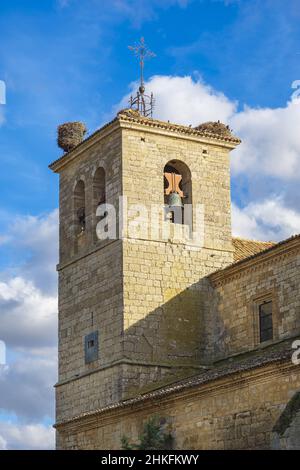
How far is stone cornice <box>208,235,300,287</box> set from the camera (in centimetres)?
2556

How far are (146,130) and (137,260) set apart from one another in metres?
3.29

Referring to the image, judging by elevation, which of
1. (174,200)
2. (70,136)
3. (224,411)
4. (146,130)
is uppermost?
(70,136)

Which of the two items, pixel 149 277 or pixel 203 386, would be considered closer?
pixel 203 386

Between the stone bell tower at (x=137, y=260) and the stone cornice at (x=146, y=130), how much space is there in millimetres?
29

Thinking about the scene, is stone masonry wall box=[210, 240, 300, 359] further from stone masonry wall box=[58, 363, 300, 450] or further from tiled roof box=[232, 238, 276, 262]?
stone masonry wall box=[58, 363, 300, 450]

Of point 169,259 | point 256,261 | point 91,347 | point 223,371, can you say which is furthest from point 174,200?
point 223,371

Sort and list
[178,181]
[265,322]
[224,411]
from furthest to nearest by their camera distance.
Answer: [178,181] → [265,322] → [224,411]

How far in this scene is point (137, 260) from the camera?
1085 inches

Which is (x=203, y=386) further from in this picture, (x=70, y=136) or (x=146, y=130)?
(x=70, y=136)

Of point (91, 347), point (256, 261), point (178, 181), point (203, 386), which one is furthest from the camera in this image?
point (178, 181)

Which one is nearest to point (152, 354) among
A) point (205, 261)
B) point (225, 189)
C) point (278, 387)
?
point (205, 261)

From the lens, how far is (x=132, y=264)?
2745 centimetres

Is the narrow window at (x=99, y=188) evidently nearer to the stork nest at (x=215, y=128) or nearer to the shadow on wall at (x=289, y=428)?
the stork nest at (x=215, y=128)

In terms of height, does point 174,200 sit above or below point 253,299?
above
